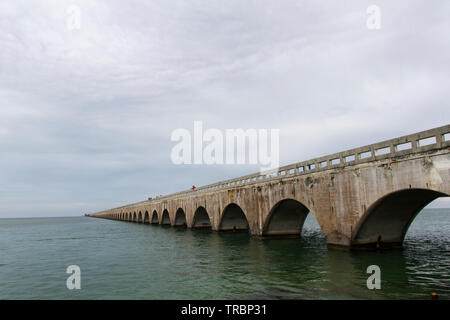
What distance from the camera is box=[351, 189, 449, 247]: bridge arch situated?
629 inches

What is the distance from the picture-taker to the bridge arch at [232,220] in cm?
3642

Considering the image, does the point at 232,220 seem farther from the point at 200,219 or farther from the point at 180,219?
the point at 180,219

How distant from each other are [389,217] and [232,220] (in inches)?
879

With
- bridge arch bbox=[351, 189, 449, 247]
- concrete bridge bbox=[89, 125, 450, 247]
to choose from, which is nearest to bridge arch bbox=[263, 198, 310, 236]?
concrete bridge bbox=[89, 125, 450, 247]

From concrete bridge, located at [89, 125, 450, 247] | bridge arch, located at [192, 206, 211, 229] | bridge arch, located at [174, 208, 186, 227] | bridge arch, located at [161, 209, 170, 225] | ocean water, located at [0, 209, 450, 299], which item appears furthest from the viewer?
bridge arch, located at [161, 209, 170, 225]

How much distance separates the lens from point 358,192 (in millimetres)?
17062

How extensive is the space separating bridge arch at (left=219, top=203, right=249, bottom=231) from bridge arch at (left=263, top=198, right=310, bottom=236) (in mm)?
8506

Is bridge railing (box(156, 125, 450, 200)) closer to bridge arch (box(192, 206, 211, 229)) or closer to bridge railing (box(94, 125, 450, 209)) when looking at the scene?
bridge railing (box(94, 125, 450, 209))

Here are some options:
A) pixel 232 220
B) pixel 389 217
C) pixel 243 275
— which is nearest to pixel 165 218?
pixel 232 220

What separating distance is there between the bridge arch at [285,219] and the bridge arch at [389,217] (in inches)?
321

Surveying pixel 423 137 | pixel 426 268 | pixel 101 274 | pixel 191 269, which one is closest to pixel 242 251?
pixel 191 269

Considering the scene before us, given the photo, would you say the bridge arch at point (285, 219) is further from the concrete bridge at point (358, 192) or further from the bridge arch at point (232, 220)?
the bridge arch at point (232, 220)

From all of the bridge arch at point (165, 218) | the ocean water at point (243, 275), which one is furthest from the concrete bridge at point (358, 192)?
the bridge arch at point (165, 218)
